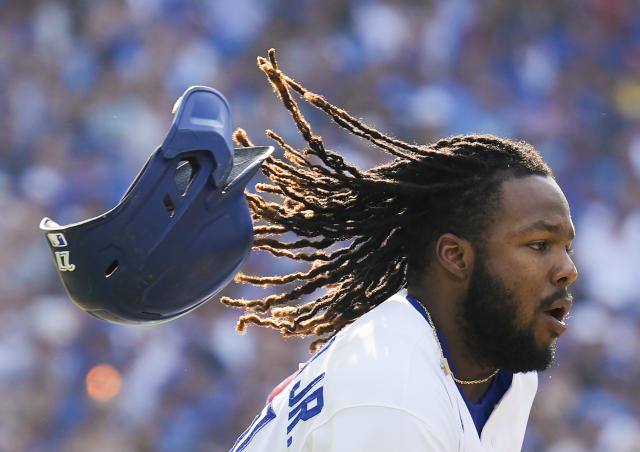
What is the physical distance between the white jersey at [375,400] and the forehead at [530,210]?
1.22 feet

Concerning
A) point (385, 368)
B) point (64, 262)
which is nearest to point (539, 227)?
point (385, 368)

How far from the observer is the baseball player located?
200 cm

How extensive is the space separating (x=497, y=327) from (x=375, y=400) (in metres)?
0.65

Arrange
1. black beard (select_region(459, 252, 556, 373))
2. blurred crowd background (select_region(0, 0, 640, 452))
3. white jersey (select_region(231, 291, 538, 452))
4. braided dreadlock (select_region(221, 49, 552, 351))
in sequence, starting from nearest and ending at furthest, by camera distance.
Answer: white jersey (select_region(231, 291, 538, 452)) → black beard (select_region(459, 252, 556, 373)) → braided dreadlock (select_region(221, 49, 552, 351)) → blurred crowd background (select_region(0, 0, 640, 452))

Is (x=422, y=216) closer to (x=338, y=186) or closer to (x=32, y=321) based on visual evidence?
(x=338, y=186)

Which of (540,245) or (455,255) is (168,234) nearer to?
(455,255)

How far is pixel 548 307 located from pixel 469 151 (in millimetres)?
532

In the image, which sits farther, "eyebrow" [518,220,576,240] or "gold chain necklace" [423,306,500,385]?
"eyebrow" [518,220,576,240]

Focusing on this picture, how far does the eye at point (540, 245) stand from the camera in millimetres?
2428

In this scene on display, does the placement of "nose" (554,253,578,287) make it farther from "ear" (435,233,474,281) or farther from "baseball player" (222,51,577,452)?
"ear" (435,233,474,281)

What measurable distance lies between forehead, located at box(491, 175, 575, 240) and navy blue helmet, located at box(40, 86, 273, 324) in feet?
2.52

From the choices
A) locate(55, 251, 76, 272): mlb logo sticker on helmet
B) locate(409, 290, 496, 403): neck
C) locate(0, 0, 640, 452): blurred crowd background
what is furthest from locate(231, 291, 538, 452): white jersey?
locate(0, 0, 640, 452): blurred crowd background

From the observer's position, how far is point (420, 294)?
256cm

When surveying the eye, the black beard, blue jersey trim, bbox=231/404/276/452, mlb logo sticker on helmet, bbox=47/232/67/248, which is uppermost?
the eye
